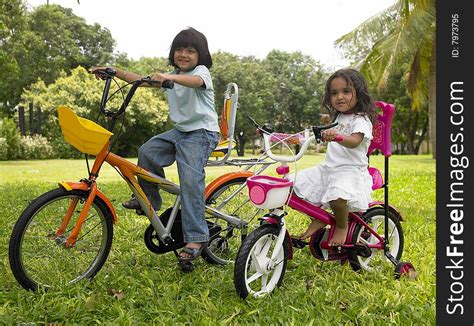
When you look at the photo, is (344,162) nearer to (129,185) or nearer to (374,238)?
(374,238)

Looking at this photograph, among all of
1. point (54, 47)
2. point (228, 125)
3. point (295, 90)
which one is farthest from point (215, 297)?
point (295, 90)

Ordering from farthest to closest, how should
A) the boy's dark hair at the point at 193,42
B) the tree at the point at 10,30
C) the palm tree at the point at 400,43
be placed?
the tree at the point at 10,30, the palm tree at the point at 400,43, the boy's dark hair at the point at 193,42

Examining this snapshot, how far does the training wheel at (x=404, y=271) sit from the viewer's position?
3.50 meters

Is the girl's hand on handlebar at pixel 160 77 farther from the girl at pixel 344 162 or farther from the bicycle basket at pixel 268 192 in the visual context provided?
the girl at pixel 344 162

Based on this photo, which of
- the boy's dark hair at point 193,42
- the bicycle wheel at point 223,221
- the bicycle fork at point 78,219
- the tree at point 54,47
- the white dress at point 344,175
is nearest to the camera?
the bicycle fork at point 78,219

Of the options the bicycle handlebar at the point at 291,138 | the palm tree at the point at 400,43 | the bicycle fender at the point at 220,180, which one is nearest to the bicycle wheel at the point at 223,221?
the bicycle fender at the point at 220,180

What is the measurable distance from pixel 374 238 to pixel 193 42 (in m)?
1.75

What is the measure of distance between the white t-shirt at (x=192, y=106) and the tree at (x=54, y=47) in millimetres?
25441

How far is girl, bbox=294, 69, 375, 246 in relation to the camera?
329 centimetres

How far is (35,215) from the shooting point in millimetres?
3008

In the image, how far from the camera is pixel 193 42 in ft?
11.1
